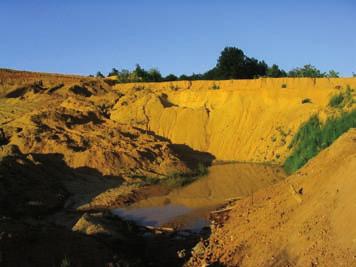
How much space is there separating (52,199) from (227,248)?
10.3m

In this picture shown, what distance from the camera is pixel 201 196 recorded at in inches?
898

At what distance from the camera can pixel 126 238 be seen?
14852 millimetres

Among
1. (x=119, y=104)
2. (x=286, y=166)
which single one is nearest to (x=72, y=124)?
(x=119, y=104)

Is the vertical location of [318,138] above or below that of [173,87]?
below

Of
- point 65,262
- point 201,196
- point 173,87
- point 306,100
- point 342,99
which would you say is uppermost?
point 173,87

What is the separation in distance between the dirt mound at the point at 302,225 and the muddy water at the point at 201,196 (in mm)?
4120

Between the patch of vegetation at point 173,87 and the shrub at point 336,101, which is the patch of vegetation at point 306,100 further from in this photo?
the patch of vegetation at point 173,87

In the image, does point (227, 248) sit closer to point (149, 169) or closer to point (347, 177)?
point (347, 177)

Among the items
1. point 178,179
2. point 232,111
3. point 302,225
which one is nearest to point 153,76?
point 232,111

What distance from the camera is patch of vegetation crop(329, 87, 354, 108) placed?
97.0 feet

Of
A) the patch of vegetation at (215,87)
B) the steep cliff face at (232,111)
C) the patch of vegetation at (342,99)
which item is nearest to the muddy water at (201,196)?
the steep cliff face at (232,111)

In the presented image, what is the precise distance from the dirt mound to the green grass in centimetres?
829

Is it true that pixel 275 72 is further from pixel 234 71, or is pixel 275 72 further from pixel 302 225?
pixel 302 225

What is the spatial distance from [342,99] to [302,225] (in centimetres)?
2035
